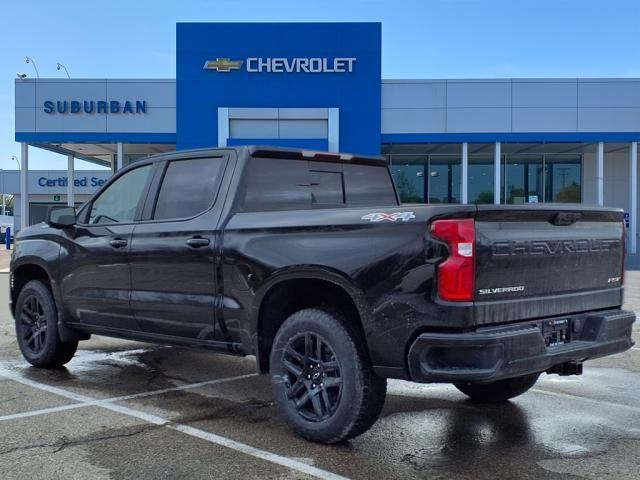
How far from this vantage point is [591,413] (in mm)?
5047

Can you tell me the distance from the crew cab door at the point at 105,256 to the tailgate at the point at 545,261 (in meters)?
3.12

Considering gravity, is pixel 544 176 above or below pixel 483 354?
above

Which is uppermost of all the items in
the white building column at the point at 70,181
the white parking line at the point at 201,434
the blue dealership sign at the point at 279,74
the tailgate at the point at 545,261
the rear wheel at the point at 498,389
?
the blue dealership sign at the point at 279,74

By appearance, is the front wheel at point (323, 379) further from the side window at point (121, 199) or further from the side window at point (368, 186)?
the side window at point (121, 199)

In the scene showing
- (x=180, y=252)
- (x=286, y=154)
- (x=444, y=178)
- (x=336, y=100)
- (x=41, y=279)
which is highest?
(x=336, y=100)

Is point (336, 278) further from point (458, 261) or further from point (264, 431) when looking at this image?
point (264, 431)

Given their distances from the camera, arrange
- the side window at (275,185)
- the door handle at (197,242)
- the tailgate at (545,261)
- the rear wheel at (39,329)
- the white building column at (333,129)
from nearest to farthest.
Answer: the tailgate at (545,261), the door handle at (197,242), the side window at (275,185), the rear wheel at (39,329), the white building column at (333,129)

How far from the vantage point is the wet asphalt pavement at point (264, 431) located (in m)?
3.80

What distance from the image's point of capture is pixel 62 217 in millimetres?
5988

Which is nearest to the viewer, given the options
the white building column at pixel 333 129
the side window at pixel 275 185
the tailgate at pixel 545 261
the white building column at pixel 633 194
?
the tailgate at pixel 545 261

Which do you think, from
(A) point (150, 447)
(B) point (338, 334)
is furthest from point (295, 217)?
(A) point (150, 447)

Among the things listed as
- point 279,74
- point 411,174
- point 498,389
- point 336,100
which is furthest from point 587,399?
point 411,174

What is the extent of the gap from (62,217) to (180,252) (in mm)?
1764

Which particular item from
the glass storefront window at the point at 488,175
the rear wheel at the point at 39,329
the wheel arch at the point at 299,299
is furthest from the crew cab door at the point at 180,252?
the glass storefront window at the point at 488,175
